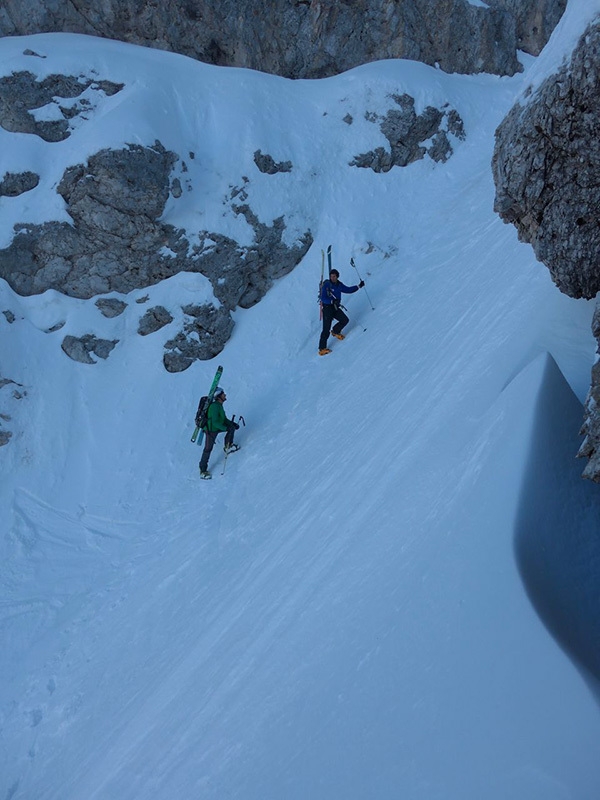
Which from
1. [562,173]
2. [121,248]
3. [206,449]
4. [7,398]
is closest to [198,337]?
[121,248]

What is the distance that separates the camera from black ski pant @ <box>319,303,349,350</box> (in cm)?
1384

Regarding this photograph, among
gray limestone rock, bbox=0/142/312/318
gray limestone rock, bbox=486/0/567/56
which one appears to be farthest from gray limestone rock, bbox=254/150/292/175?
gray limestone rock, bbox=486/0/567/56

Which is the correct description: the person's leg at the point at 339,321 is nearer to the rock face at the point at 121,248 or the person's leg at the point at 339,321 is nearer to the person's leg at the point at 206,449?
the rock face at the point at 121,248

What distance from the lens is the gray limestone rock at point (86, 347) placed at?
1502cm

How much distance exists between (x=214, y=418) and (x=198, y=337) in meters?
3.34

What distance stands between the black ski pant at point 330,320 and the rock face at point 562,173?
7.41m

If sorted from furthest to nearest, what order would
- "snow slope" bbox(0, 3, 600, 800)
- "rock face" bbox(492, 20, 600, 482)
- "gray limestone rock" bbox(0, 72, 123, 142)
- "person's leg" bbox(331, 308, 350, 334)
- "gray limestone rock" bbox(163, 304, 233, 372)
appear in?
"gray limestone rock" bbox(0, 72, 123, 142)
"gray limestone rock" bbox(163, 304, 233, 372)
"person's leg" bbox(331, 308, 350, 334)
"rock face" bbox(492, 20, 600, 482)
"snow slope" bbox(0, 3, 600, 800)

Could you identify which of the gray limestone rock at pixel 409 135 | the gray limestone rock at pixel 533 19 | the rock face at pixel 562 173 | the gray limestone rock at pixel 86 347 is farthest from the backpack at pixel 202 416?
the gray limestone rock at pixel 533 19

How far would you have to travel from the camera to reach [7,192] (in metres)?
16.2

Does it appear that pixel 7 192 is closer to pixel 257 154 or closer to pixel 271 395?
pixel 257 154

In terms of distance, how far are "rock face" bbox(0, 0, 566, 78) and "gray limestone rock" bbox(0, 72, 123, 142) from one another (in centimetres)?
330

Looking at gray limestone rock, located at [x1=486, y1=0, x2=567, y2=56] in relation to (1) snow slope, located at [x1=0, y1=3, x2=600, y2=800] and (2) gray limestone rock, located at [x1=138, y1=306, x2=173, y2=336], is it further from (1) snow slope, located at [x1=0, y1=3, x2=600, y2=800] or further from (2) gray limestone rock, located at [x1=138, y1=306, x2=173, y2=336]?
(2) gray limestone rock, located at [x1=138, y1=306, x2=173, y2=336]

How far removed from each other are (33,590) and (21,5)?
55.0 ft

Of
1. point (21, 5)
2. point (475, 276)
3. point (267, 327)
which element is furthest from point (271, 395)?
point (21, 5)
